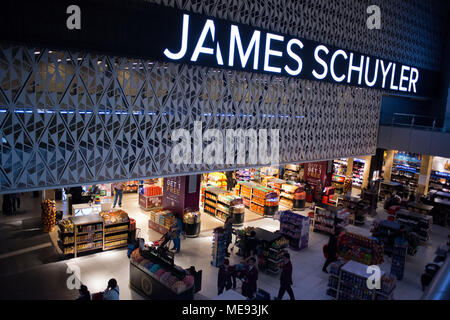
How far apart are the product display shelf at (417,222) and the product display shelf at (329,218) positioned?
2.26m

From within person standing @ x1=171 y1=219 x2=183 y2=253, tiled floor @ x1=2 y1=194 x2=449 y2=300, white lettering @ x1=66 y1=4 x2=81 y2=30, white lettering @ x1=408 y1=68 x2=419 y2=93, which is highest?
white lettering @ x1=408 y1=68 x2=419 y2=93

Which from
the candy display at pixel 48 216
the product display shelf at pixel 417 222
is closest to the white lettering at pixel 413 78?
the product display shelf at pixel 417 222

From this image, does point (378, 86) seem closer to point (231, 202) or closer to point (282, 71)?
point (282, 71)

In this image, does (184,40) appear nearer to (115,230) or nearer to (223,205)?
(115,230)

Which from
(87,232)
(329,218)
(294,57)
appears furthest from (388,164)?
(87,232)

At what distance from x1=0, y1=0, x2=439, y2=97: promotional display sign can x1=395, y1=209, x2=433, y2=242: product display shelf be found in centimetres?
564

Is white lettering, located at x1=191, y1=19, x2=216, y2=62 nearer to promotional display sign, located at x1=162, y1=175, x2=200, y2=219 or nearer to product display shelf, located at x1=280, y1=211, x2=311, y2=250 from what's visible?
promotional display sign, located at x1=162, y1=175, x2=200, y2=219

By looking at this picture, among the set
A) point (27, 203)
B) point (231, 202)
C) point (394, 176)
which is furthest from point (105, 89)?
point (394, 176)

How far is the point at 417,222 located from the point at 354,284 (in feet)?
22.5

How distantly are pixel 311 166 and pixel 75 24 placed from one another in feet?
43.9

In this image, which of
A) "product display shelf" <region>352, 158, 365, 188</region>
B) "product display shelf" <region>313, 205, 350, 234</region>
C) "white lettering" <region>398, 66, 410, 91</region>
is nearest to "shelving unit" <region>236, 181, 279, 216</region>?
"product display shelf" <region>313, 205, 350, 234</region>

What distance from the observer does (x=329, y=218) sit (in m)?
13.4

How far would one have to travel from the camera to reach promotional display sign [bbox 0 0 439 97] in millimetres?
6777

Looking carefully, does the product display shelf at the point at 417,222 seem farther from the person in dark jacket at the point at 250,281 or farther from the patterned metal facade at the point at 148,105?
the person in dark jacket at the point at 250,281
